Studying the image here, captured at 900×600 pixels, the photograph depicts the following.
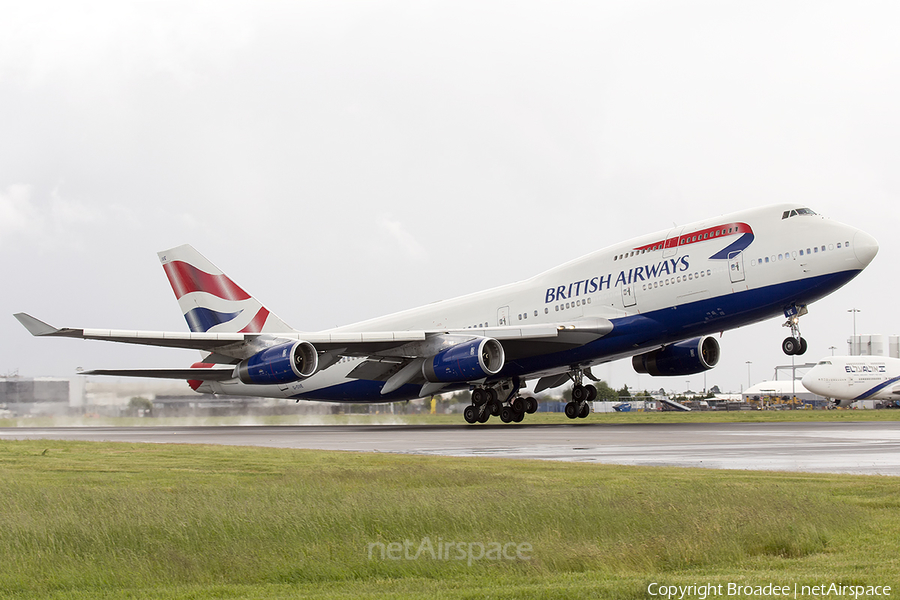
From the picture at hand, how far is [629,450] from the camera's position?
19672mm

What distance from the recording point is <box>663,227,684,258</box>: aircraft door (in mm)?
31281

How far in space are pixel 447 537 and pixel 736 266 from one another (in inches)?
913

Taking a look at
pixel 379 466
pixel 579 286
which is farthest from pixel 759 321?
→ pixel 379 466

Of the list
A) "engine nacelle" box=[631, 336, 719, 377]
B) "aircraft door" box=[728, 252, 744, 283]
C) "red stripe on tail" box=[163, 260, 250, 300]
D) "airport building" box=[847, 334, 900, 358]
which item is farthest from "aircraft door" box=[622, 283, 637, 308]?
"airport building" box=[847, 334, 900, 358]

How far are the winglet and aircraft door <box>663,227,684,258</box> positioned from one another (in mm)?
20943

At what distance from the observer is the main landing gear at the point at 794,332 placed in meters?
29.5

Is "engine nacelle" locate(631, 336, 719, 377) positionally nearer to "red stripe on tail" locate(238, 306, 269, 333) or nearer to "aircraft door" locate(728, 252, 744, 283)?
"aircraft door" locate(728, 252, 744, 283)

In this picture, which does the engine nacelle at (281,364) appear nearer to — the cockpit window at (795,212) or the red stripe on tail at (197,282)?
the red stripe on tail at (197,282)

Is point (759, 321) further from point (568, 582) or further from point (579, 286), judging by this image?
point (568, 582)

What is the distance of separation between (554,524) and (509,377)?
88.1 feet

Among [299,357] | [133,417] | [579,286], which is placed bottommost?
[133,417]

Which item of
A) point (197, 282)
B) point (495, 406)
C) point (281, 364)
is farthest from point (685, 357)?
point (197, 282)

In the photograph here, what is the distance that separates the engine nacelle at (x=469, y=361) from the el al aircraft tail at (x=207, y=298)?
523 inches

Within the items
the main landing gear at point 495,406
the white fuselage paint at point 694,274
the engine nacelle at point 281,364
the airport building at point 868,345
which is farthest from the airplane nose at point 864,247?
the airport building at point 868,345
